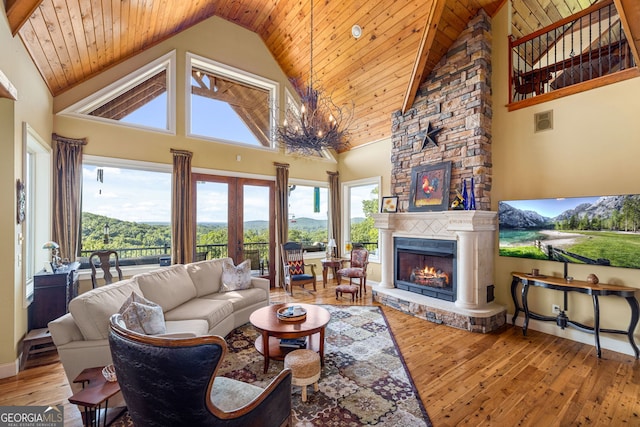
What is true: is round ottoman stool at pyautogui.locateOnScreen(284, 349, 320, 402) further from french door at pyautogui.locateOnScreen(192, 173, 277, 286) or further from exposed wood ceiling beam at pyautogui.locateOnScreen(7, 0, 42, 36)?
exposed wood ceiling beam at pyautogui.locateOnScreen(7, 0, 42, 36)

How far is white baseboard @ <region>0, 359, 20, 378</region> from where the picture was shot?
2.85 meters

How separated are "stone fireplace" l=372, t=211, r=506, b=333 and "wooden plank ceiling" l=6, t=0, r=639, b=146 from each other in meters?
2.38

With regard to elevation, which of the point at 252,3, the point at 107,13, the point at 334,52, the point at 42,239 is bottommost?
the point at 42,239

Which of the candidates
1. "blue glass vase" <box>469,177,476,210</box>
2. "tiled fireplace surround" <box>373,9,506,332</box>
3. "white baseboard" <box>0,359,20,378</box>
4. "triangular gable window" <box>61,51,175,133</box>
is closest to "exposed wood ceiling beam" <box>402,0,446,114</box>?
"tiled fireplace surround" <box>373,9,506,332</box>

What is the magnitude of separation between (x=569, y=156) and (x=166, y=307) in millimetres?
5560

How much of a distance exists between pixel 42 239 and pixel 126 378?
4.06 meters

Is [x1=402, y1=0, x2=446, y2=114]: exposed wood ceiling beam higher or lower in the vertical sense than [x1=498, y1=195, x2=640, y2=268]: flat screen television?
higher

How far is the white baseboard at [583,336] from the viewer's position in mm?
3354

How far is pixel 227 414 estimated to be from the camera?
57.1 inches

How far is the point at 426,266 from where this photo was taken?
5047 mm

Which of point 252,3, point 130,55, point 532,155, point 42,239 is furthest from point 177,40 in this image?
point 532,155

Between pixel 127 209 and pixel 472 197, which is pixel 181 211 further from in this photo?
pixel 472 197

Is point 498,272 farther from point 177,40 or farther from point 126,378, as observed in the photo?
point 177,40

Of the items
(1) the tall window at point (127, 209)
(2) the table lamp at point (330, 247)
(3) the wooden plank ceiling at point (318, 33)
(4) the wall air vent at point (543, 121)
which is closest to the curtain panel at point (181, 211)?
(1) the tall window at point (127, 209)
